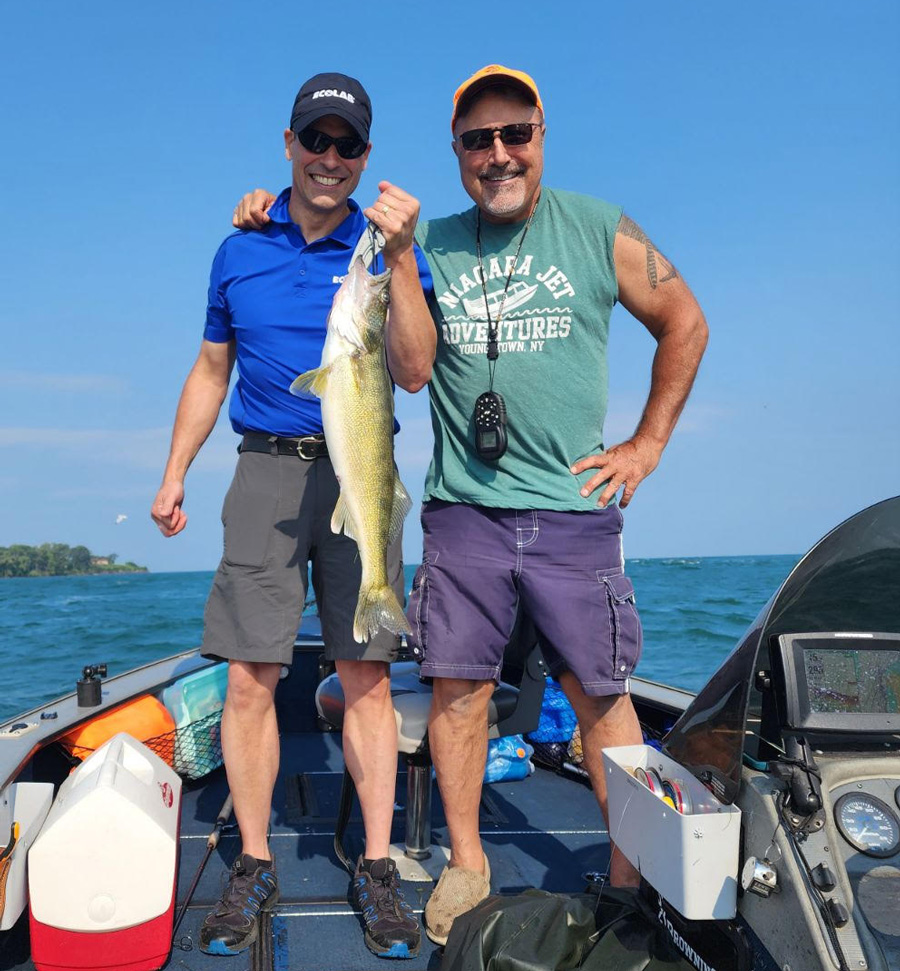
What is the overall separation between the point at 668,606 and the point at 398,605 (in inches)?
969

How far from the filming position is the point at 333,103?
3330mm

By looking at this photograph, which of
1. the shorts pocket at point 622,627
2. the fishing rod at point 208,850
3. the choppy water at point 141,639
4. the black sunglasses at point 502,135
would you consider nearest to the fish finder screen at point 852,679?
the shorts pocket at point 622,627

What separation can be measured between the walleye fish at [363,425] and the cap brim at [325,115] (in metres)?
0.66

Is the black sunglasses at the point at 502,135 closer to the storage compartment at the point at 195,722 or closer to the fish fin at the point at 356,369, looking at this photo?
the fish fin at the point at 356,369

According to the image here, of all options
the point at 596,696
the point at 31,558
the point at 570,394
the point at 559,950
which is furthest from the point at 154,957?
the point at 31,558

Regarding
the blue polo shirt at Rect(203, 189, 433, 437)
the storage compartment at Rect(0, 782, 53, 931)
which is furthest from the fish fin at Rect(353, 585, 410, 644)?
the storage compartment at Rect(0, 782, 53, 931)

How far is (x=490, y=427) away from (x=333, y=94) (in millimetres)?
1353

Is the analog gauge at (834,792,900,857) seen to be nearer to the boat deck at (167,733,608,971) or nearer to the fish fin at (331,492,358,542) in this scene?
the boat deck at (167,733,608,971)

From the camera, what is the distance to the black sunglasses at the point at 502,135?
130 inches

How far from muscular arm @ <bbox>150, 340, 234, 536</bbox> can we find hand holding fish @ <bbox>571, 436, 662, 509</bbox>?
1.51m

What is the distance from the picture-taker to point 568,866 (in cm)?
389

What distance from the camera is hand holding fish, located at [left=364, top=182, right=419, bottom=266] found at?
2967 millimetres

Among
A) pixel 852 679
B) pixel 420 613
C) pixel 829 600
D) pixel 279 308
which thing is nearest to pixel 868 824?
pixel 852 679

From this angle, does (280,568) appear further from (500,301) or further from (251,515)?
(500,301)
